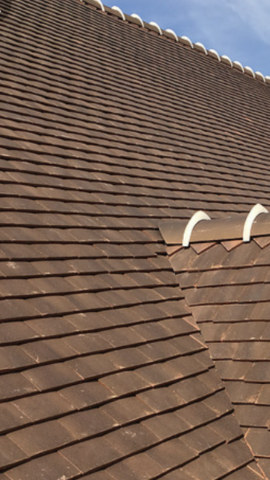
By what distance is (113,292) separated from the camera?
4367 millimetres

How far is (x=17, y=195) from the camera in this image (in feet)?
14.9

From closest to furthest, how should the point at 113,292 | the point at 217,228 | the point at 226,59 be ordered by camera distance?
1. the point at 113,292
2. the point at 217,228
3. the point at 226,59

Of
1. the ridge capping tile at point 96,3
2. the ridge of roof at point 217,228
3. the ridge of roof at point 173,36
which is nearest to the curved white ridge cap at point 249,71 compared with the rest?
the ridge of roof at point 173,36

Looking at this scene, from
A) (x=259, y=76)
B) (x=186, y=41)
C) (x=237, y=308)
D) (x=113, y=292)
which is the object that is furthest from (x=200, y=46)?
(x=113, y=292)

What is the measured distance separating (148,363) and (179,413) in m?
0.39

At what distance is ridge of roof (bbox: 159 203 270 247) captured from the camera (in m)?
4.89

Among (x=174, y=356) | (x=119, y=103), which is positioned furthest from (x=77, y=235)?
(x=119, y=103)

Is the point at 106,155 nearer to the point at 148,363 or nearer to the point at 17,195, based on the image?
the point at 17,195

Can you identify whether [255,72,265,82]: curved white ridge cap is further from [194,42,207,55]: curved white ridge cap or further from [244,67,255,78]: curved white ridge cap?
[194,42,207,55]: curved white ridge cap

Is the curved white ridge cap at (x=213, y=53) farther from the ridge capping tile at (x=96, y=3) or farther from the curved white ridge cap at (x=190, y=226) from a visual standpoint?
the curved white ridge cap at (x=190, y=226)

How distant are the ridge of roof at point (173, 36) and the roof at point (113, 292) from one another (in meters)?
3.13

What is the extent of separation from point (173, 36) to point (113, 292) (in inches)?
360

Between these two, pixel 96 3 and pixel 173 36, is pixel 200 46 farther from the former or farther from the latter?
→ pixel 96 3

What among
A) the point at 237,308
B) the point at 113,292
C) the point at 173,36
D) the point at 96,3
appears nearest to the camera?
the point at 113,292
